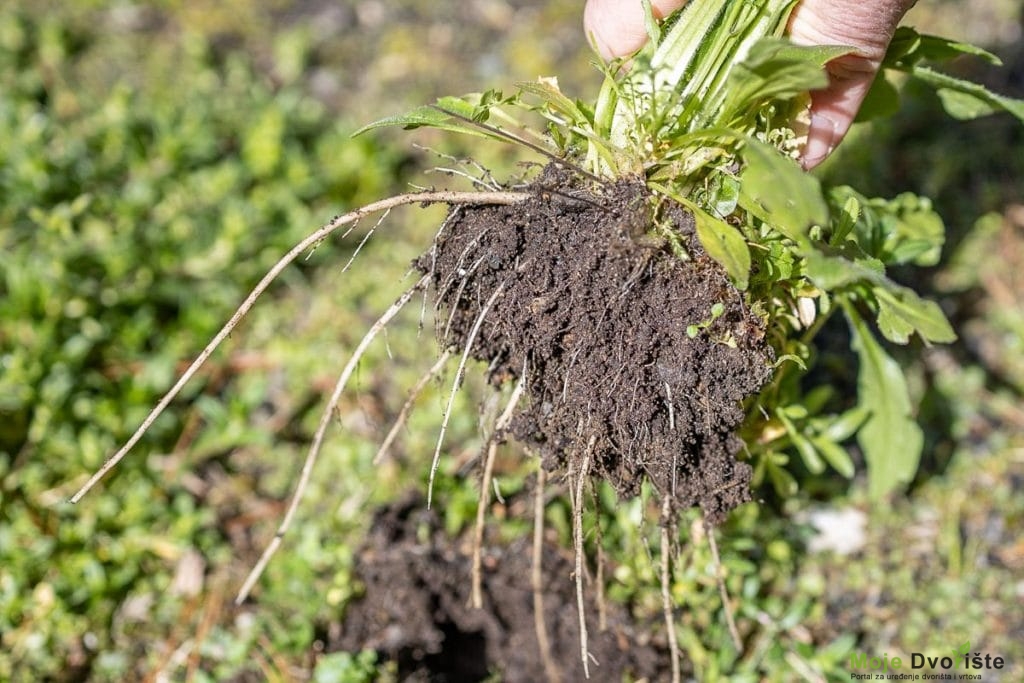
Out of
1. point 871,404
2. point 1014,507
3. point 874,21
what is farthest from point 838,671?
point 874,21

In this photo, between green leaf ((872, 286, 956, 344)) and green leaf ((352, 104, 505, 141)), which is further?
green leaf ((352, 104, 505, 141))

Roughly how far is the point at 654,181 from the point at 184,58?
309cm

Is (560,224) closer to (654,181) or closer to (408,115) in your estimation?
(654,181)

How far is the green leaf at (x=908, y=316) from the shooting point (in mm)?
1619

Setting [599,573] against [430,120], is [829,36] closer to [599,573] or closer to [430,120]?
[430,120]

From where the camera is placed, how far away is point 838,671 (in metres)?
2.28

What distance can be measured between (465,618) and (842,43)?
5.72 ft

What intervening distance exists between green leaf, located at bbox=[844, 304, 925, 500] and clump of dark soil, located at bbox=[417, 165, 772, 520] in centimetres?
60

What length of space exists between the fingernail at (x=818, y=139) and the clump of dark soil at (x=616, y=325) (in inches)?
17.6

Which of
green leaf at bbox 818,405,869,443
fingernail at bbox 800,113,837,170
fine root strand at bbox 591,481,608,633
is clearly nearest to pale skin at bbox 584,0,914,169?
fingernail at bbox 800,113,837,170

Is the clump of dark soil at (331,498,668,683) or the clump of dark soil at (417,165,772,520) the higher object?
the clump of dark soil at (417,165,772,520)

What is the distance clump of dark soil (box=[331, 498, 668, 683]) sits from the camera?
2303mm

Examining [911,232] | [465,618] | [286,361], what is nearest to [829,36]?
[911,232]

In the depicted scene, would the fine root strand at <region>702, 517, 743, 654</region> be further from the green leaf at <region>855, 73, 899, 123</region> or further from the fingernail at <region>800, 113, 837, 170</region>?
the green leaf at <region>855, 73, 899, 123</region>
